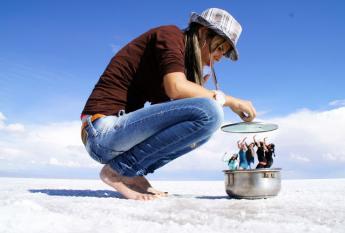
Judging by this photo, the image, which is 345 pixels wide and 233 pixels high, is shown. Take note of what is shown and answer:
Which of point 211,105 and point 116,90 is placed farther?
point 116,90

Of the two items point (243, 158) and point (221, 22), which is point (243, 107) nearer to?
point (221, 22)

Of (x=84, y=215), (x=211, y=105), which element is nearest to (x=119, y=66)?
(x=211, y=105)

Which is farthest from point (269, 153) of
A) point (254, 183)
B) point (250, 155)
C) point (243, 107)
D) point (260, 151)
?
point (243, 107)

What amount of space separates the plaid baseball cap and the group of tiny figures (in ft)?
5.91

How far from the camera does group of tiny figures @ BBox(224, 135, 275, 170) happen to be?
3887 millimetres

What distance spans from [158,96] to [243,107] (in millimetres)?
593

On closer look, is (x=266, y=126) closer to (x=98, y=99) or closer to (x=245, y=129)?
(x=245, y=129)

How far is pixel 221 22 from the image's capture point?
2203 millimetres

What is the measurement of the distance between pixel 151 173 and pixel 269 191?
0.85 meters

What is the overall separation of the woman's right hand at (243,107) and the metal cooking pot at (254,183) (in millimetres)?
416

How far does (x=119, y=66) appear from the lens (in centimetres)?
229

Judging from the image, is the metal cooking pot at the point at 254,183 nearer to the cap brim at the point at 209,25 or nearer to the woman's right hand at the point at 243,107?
the woman's right hand at the point at 243,107

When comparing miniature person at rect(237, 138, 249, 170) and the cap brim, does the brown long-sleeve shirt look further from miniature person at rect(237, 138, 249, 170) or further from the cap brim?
miniature person at rect(237, 138, 249, 170)

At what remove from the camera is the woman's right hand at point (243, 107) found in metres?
2.23
